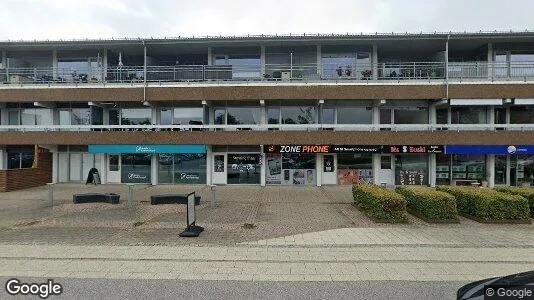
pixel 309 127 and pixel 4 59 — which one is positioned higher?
pixel 4 59

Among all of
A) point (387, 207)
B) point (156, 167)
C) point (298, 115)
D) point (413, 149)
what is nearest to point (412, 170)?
point (413, 149)

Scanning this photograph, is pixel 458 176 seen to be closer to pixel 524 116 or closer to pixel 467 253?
pixel 524 116

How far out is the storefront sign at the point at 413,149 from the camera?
18438 mm

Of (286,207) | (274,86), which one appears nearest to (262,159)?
(274,86)

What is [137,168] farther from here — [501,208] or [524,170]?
[524,170]

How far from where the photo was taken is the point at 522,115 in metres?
19.5

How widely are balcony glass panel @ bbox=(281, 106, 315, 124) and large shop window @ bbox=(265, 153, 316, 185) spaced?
196 cm

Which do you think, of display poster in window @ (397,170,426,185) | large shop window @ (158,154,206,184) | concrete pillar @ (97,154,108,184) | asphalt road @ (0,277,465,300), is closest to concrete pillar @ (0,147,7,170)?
concrete pillar @ (97,154,108,184)

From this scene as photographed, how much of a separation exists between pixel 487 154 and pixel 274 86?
12744 mm

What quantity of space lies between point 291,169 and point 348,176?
340cm

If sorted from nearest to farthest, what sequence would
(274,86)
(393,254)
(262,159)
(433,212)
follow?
(393,254), (433,212), (274,86), (262,159)

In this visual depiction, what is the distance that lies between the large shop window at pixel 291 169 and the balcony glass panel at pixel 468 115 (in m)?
8.64

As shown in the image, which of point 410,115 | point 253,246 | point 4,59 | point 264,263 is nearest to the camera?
point 264,263

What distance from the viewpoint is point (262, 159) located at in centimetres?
1989
